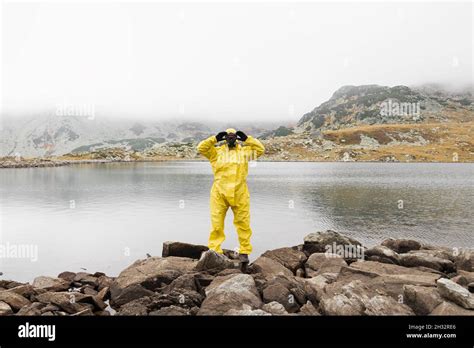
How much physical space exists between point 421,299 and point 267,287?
12.1ft

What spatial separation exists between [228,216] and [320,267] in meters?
15.0

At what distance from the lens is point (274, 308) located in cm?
856

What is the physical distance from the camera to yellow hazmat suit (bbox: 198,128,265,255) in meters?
12.4

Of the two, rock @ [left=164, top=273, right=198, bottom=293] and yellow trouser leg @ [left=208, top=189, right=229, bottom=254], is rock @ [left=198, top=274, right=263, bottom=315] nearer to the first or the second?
rock @ [left=164, top=273, right=198, bottom=293]

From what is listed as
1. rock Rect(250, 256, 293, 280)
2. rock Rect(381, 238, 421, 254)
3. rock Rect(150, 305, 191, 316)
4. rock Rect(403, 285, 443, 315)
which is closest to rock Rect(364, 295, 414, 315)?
rock Rect(403, 285, 443, 315)

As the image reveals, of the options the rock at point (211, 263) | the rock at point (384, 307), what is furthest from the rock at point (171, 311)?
the rock at point (384, 307)

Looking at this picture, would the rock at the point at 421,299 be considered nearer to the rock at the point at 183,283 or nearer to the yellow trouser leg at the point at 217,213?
the rock at the point at 183,283

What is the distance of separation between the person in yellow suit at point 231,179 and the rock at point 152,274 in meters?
1.34

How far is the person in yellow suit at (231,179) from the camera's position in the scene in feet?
40.7

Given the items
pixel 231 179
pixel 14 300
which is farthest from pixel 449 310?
pixel 14 300

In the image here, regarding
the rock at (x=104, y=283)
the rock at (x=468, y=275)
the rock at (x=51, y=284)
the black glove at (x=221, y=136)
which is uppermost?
the black glove at (x=221, y=136)

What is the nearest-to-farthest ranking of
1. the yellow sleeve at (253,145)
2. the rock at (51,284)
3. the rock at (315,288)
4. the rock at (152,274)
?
the rock at (315,288)
the rock at (152,274)
the rock at (51,284)
the yellow sleeve at (253,145)
